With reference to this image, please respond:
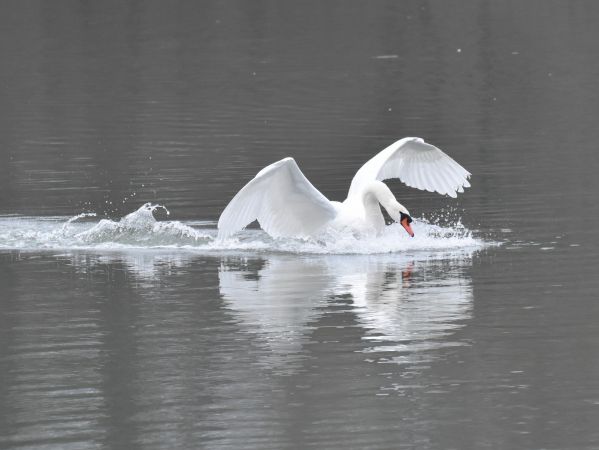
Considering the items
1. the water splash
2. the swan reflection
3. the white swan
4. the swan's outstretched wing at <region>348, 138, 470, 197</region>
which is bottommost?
the swan reflection

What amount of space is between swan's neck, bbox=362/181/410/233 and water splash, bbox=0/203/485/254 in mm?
186

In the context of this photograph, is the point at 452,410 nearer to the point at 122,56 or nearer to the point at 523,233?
the point at 523,233

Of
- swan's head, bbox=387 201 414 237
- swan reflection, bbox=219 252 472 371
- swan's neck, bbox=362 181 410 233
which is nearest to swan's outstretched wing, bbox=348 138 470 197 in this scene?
swan's neck, bbox=362 181 410 233

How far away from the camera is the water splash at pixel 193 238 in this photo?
16094mm

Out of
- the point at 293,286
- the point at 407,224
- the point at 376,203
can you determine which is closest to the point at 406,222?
the point at 407,224

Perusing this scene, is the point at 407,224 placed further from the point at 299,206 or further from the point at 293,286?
the point at 293,286

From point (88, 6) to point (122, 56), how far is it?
70.1 ft

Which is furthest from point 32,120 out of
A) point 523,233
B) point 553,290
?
point 553,290

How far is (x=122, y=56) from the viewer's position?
45.7 m

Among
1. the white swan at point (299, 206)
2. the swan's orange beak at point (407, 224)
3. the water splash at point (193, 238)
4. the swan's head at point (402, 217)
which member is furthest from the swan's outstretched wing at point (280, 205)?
the swan's orange beak at point (407, 224)

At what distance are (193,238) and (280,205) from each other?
3.29ft

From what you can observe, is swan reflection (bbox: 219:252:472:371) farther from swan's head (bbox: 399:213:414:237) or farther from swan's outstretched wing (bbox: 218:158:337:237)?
swan's outstretched wing (bbox: 218:158:337:237)

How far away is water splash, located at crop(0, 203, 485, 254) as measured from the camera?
52.8 feet

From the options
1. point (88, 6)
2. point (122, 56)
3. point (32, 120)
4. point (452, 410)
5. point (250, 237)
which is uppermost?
point (88, 6)
